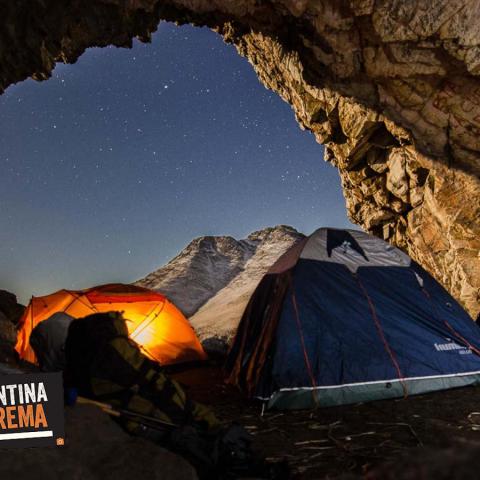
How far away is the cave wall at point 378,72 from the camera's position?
12.3 meters

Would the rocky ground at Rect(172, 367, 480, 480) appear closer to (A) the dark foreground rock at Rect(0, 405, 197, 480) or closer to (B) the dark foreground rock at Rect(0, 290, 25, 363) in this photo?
(A) the dark foreground rock at Rect(0, 405, 197, 480)

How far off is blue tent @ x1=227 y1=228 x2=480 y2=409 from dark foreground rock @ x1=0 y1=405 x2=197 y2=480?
2.49m

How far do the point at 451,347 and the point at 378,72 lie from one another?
12396 millimetres

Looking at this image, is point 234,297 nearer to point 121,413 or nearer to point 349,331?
point 349,331

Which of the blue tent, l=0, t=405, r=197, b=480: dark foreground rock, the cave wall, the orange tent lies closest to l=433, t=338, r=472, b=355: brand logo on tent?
the blue tent

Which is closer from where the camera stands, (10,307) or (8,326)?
(8,326)

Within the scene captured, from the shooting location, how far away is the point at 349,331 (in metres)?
5.45

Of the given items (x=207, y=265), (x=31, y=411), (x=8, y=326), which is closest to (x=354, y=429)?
(x=31, y=411)

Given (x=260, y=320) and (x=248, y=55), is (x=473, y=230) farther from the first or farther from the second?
(x=248, y=55)

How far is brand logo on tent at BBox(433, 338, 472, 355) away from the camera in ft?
18.0

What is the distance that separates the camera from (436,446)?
0.90 metres

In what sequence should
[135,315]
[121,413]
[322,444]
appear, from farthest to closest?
[135,315] → [322,444] → [121,413]

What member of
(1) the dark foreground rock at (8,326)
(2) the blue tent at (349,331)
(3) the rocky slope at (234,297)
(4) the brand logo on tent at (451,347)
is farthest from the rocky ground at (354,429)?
(3) the rocky slope at (234,297)

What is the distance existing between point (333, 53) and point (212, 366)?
42.4 ft
